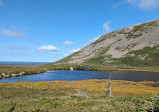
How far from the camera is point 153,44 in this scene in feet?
582

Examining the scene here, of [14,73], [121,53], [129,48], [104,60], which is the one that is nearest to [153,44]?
[129,48]

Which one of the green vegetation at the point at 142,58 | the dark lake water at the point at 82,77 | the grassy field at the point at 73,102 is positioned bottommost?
the dark lake water at the point at 82,77

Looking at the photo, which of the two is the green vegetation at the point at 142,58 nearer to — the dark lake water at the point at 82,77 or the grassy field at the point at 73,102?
the dark lake water at the point at 82,77

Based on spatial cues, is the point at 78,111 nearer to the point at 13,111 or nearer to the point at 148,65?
the point at 13,111

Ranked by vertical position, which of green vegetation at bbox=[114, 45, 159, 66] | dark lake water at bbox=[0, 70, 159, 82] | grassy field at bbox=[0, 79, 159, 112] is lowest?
dark lake water at bbox=[0, 70, 159, 82]

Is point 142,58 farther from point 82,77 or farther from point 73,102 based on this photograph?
point 73,102

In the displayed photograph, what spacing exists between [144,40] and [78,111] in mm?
209738

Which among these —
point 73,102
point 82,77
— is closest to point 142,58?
point 82,77

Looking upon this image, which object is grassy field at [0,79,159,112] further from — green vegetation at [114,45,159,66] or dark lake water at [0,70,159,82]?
green vegetation at [114,45,159,66]

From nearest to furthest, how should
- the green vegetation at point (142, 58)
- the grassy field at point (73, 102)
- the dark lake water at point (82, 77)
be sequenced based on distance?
the grassy field at point (73, 102) → the dark lake water at point (82, 77) → the green vegetation at point (142, 58)

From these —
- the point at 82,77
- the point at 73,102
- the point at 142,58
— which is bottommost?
the point at 82,77

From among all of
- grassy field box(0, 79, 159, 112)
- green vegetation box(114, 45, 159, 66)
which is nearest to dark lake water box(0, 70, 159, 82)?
grassy field box(0, 79, 159, 112)

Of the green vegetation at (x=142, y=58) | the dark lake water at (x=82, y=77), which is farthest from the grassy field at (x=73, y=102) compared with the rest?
the green vegetation at (x=142, y=58)

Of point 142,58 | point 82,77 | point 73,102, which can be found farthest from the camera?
point 142,58
